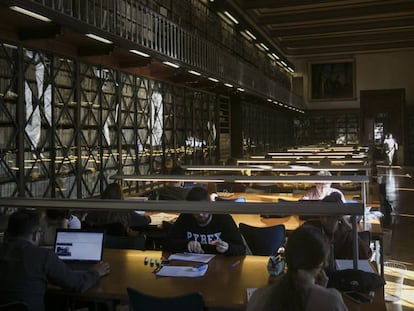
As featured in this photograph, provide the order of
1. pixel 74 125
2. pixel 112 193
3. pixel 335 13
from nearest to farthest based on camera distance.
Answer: pixel 112 193 → pixel 74 125 → pixel 335 13

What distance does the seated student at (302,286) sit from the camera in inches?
69.0

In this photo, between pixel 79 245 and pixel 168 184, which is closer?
pixel 79 245

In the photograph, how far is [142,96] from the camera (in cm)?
886

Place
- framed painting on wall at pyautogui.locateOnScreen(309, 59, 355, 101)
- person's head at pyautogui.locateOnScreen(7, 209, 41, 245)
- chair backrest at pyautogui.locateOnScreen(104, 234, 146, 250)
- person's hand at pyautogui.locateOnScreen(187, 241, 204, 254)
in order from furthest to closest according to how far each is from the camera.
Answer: framed painting on wall at pyautogui.locateOnScreen(309, 59, 355, 101) → chair backrest at pyautogui.locateOnScreen(104, 234, 146, 250) → person's hand at pyautogui.locateOnScreen(187, 241, 204, 254) → person's head at pyautogui.locateOnScreen(7, 209, 41, 245)

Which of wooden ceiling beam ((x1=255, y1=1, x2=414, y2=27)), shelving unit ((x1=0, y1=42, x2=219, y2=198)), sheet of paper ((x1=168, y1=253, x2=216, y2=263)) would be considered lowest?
sheet of paper ((x1=168, y1=253, x2=216, y2=263))

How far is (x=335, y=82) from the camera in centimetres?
2480

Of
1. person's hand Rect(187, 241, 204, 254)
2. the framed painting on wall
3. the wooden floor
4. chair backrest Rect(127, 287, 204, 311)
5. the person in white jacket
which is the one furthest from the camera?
the framed painting on wall

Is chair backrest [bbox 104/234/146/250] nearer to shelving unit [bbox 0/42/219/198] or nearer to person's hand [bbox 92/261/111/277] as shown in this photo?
person's hand [bbox 92/261/111/277]

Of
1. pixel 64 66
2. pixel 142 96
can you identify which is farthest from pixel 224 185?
pixel 64 66

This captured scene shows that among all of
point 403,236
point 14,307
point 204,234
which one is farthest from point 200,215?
point 403,236

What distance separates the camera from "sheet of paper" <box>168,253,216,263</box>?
317cm

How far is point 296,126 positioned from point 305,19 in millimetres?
9237

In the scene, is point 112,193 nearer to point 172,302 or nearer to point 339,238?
point 339,238

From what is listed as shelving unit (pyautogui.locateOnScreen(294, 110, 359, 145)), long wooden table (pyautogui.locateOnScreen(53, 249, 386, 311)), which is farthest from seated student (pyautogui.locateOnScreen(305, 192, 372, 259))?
shelving unit (pyautogui.locateOnScreen(294, 110, 359, 145))
